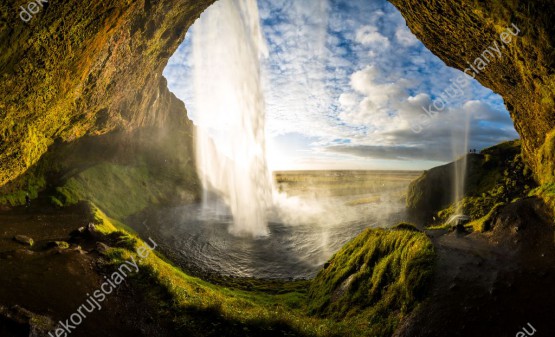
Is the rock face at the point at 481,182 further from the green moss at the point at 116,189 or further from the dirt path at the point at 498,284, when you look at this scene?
the green moss at the point at 116,189

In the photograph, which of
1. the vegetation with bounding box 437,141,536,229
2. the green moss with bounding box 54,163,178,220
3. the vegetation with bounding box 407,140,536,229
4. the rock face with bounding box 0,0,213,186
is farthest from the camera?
the green moss with bounding box 54,163,178,220

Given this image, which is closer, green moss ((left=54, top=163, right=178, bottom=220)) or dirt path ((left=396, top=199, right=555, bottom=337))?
dirt path ((left=396, top=199, right=555, bottom=337))

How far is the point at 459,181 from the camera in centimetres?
2283

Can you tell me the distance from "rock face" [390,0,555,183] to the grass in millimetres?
9470

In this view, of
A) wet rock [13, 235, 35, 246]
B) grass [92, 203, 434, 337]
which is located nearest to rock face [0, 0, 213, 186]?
wet rock [13, 235, 35, 246]

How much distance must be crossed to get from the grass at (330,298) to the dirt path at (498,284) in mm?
700

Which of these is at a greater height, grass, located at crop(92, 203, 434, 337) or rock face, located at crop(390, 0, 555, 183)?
rock face, located at crop(390, 0, 555, 183)

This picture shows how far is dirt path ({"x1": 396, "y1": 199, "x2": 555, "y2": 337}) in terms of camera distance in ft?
22.2

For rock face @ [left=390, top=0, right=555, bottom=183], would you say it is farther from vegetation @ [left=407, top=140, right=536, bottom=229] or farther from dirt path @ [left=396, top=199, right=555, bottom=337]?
dirt path @ [left=396, top=199, right=555, bottom=337]

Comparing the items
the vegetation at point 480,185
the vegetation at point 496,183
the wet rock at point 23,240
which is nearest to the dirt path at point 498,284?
the vegetation at point 480,185

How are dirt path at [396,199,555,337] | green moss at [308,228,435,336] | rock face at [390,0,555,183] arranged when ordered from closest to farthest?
1. dirt path at [396,199,555,337]
2. green moss at [308,228,435,336]
3. rock face at [390,0,555,183]

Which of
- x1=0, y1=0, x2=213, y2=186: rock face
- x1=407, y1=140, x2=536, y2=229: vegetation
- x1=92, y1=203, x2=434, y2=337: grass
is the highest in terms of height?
x1=0, y1=0, x2=213, y2=186: rock face

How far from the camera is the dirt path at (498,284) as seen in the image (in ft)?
22.2

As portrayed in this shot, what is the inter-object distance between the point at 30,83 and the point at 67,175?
20614 mm
